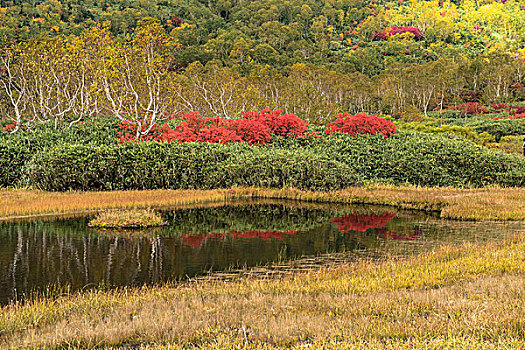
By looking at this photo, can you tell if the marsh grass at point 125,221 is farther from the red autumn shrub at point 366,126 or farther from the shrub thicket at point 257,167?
the red autumn shrub at point 366,126

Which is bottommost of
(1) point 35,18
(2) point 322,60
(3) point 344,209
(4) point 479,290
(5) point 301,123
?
(3) point 344,209

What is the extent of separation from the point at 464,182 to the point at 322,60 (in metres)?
96.5

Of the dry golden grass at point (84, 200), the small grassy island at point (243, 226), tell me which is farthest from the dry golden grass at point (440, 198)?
the dry golden grass at point (84, 200)

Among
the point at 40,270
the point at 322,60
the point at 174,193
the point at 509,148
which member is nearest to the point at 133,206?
the point at 174,193

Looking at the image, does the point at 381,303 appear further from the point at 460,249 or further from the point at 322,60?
the point at 322,60

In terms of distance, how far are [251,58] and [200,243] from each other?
10004 centimetres

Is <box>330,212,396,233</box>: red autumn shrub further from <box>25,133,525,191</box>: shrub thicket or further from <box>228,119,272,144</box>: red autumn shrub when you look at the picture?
<box>228,119,272,144</box>: red autumn shrub

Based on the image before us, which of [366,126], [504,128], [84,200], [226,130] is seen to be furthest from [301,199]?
[504,128]

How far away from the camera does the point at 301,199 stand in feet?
76.1

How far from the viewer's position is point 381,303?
6.73m

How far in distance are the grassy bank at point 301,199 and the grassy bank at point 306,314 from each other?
9.74 m

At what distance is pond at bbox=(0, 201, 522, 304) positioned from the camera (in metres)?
10.4

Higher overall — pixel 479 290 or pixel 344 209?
pixel 479 290

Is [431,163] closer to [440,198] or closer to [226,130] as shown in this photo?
[440,198]
